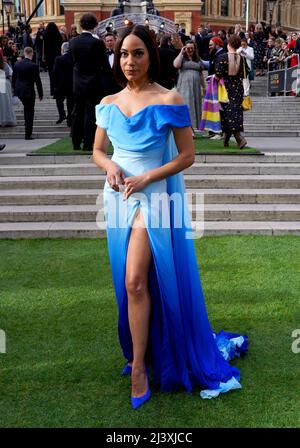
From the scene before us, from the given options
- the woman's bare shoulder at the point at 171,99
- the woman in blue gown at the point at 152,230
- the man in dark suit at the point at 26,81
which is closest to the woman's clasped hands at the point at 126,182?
the woman in blue gown at the point at 152,230

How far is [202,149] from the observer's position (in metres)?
9.80

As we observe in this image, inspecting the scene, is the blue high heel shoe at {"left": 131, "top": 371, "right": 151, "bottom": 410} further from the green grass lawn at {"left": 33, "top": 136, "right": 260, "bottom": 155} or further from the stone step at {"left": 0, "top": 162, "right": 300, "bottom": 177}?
the green grass lawn at {"left": 33, "top": 136, "right": 260, "bottom": 155}

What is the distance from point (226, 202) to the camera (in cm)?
768

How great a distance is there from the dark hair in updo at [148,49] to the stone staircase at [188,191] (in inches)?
156

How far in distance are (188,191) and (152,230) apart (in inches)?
194

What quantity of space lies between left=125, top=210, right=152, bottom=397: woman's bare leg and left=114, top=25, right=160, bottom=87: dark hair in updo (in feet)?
2.51

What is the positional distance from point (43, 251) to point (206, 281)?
2.05 m

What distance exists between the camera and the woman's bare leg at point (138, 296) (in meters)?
3.05

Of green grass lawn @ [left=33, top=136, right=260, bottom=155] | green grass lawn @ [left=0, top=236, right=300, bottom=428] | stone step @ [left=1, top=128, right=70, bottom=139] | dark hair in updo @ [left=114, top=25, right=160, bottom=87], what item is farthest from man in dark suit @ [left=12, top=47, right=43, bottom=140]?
dark hair in updo @ [left=114, top=25, right=160, bottom=87]

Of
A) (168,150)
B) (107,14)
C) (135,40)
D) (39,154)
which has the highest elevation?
(107,14)

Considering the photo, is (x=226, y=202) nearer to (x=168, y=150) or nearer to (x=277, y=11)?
(x=168, y=150)

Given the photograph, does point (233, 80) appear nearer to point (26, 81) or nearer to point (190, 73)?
point (190, 73)
